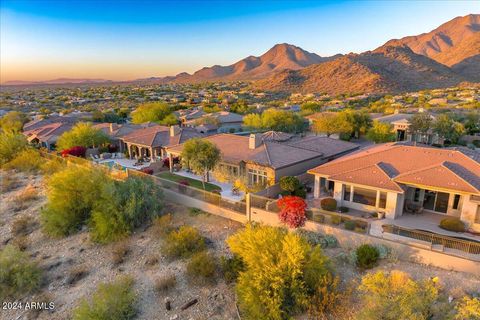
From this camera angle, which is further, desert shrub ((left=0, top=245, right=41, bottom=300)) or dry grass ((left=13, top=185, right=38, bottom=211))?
dry grass ((left=13, top=185, right=38, bottom=211))

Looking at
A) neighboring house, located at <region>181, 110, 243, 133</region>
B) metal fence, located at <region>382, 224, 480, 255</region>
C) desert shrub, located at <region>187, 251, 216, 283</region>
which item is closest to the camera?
metal fence, located at <region>382, 224, 480, 255</region>

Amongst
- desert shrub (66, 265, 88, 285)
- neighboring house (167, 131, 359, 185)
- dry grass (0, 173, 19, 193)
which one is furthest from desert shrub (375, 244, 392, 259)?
dry grass (0, 173, 19, 193)

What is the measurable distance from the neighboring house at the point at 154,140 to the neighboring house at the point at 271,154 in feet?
10.5

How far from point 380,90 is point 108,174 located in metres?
113

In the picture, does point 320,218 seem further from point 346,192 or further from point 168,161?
point 168,161

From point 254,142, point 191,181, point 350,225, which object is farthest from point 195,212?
point 350,225

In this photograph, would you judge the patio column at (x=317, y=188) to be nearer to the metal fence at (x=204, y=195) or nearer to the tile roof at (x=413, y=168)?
the tile roof at (x=413, y=168)

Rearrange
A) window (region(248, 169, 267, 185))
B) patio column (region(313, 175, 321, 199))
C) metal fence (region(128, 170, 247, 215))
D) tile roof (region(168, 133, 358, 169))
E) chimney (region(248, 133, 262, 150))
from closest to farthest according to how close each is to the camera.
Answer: metal fence (region(128, 170, 247, 215)) < patio column (region(313, 175, 321, 199)) < window (region(248, 169, 267, 185)) < tile roof (region(168, 133, 358, 169)) < chimney (region(248, 133, 262, 150))

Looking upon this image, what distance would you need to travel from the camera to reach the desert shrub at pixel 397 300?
12.4 metres

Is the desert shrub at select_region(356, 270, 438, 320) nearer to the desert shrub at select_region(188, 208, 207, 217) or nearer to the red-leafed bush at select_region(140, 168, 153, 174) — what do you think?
the desert shrub at select_region(188, 208, 207, 217)

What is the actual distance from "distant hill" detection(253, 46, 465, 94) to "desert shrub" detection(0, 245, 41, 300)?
12069 centimetres

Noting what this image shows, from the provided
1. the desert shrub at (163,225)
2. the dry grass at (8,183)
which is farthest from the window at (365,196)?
the dry grass at (8,183)

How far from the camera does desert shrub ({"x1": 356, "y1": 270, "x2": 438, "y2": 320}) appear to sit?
12.4m

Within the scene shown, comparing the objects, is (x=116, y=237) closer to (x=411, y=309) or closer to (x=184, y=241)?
(x=184, y=241)
